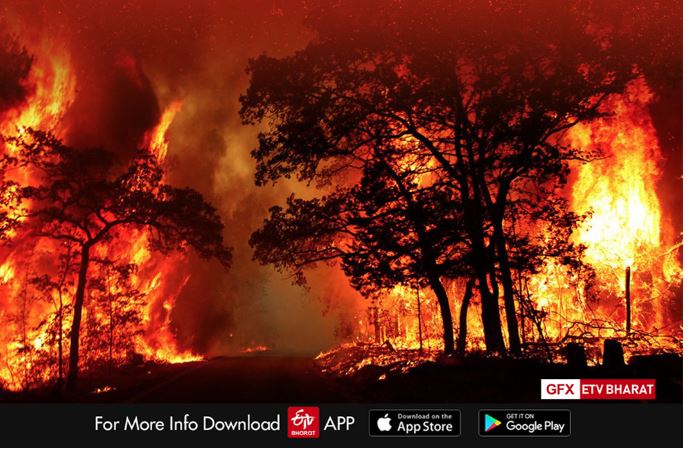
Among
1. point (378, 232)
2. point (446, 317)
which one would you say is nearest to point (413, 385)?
point (378, 232)

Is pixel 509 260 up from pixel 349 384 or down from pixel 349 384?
up

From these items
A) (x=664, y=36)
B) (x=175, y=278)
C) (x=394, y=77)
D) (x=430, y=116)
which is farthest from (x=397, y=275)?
(x=175, y=278)

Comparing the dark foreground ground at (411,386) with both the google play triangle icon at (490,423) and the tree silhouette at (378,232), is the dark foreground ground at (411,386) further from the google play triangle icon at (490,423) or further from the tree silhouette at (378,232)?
the tree silhouette at (378,232)

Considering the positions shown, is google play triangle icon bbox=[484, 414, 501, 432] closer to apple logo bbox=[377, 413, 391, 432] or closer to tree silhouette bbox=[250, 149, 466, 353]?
apple logo bbox=[377, 413, 391, 432]

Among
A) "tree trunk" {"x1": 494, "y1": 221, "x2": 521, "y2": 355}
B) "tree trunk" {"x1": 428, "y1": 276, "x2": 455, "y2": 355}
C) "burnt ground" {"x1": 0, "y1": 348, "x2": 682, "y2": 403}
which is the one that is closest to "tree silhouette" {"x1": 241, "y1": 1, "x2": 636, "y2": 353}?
"tree trunk" {"x1": 494, "y1": 221, "x2": 521, "y2": 355}

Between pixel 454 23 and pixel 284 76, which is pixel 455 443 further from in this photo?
pixel 284 76

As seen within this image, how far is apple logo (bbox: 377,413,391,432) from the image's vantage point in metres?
5.86

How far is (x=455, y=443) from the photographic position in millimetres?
5875

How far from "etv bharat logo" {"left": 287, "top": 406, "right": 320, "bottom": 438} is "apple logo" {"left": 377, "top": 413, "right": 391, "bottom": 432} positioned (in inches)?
27.3

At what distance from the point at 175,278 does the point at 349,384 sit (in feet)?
117

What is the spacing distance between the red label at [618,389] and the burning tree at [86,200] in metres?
14.5

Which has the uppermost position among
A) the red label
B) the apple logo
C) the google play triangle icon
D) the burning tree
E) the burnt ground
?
the burning tree

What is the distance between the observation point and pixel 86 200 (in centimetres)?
1714

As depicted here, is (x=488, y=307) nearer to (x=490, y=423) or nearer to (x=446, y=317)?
(x=446, y=317)
